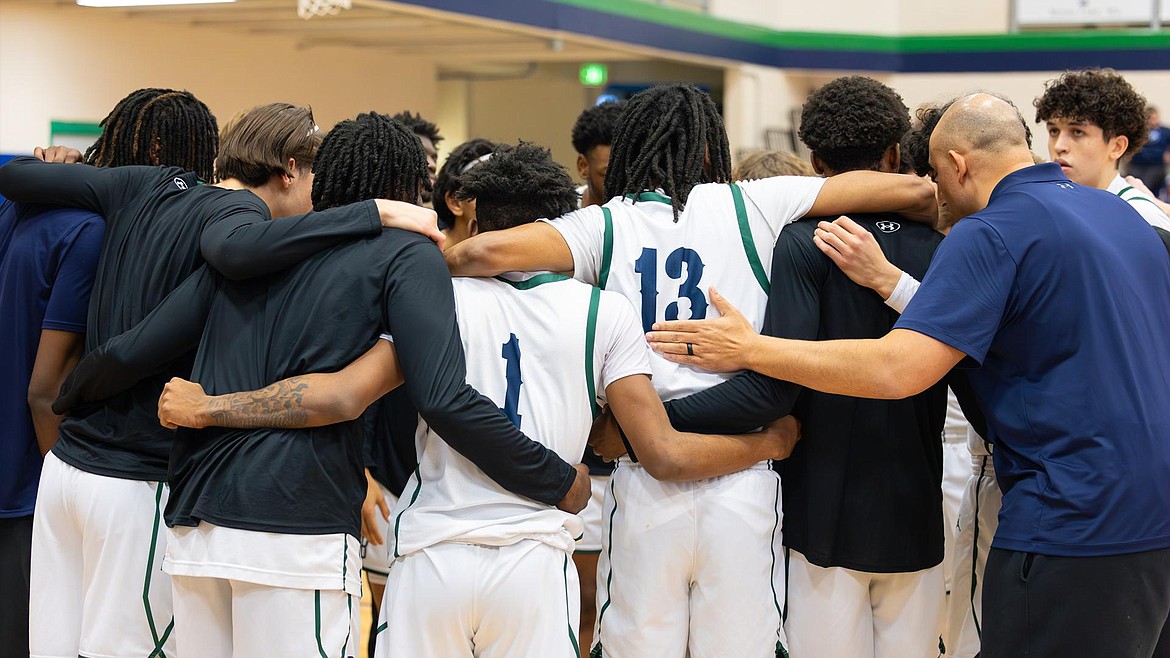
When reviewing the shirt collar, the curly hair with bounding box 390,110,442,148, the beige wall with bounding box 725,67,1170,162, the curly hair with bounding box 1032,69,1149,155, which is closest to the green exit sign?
the beige wall with bounding box 725,67,1170,162

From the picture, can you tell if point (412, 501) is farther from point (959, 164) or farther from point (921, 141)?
point (921, 141)

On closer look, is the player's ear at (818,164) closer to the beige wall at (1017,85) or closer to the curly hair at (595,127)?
the curly hair at (595,127)

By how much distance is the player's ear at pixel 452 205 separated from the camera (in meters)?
4.64

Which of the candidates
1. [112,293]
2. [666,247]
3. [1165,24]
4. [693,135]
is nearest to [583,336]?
[666,247]

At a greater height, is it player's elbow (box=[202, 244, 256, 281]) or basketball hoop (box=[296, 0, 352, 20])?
basketball hoop (box=[296, 0, 352, 20])

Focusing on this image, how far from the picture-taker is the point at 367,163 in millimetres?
2877

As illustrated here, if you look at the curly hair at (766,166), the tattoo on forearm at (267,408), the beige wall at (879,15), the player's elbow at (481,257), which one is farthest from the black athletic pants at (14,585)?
the beige wall at (879,15)

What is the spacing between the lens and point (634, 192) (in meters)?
3.25

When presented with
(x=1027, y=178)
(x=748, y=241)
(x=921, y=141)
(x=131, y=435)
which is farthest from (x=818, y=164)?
(x=131, y=435)

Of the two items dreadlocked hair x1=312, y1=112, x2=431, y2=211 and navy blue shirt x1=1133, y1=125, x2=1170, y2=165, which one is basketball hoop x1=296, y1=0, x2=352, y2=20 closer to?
dreadlocked hair x1=312, y1=112, x2=431, y2=211

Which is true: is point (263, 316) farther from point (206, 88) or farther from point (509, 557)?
point (206, 88)

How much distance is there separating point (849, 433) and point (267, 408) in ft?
4.99

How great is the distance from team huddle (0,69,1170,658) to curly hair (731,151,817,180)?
1.19 meters

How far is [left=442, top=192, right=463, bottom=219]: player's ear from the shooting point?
4.64 meters
